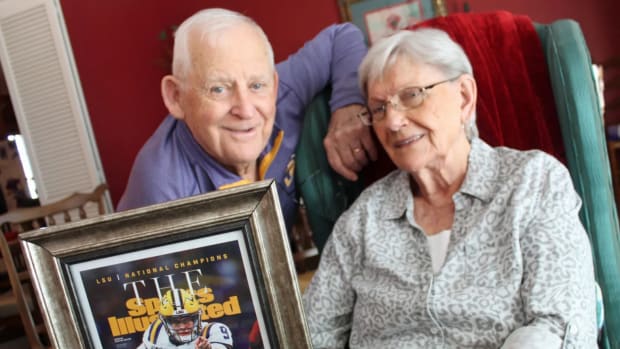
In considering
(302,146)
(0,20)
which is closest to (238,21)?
(302,146)

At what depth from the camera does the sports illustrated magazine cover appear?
0.83 m

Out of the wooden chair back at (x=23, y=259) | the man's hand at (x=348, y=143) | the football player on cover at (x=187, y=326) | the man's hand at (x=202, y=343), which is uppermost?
the man's hand at (x=348, y=143)

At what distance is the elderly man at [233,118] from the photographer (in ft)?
4.04

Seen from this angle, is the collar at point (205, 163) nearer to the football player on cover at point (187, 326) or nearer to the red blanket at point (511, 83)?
the football player on cover at point (187, 326)

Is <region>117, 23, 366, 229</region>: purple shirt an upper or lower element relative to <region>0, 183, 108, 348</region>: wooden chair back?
upper

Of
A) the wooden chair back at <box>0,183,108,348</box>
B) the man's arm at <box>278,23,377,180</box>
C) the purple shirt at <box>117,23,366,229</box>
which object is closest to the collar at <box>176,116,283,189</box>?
the purple shirt at <box>117,23,366,229</box>

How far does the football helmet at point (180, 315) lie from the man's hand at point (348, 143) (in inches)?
27.3

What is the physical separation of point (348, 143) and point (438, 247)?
0.36 meters

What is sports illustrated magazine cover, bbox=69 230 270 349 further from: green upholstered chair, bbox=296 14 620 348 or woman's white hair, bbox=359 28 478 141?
green upholstered chair, bbox=296 14 620 348

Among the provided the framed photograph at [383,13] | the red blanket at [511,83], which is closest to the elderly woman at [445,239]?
the red blanket at [511,83]

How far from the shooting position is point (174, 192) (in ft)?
4.18

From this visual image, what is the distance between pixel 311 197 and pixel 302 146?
14cm

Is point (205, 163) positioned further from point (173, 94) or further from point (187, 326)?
point (187, 326)

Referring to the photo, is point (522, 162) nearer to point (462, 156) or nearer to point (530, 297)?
point (462, 156)
